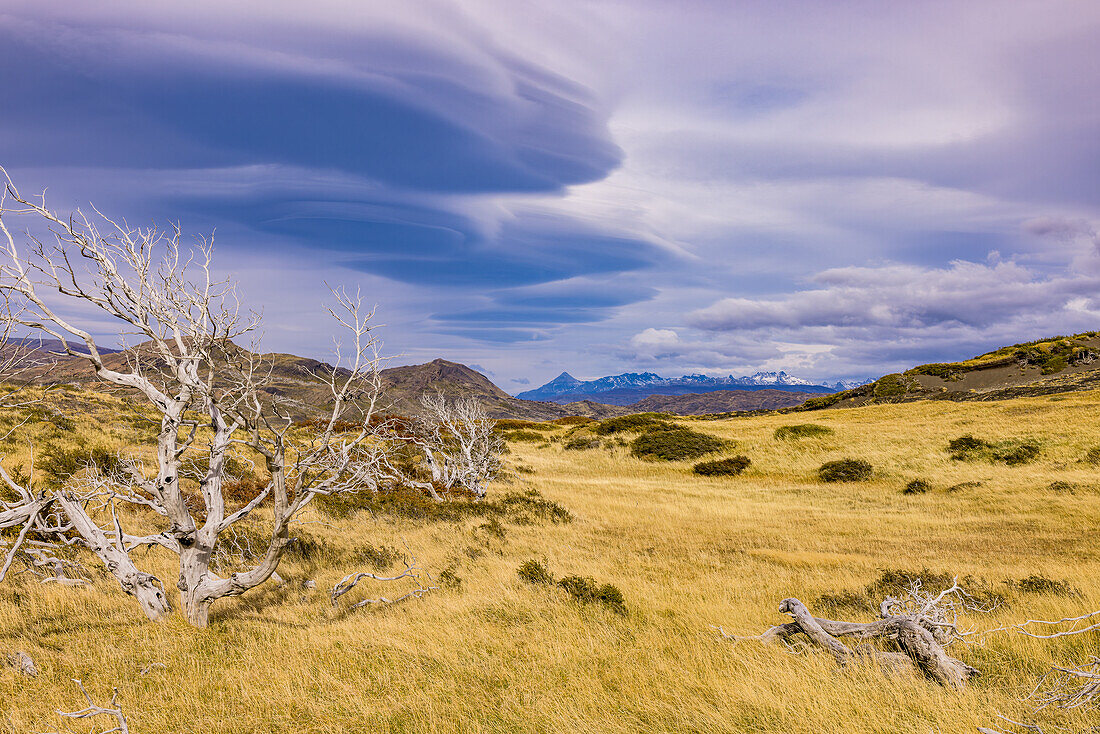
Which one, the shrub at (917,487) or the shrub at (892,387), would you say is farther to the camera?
the shrub at (892,387)

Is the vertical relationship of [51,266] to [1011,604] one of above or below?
above

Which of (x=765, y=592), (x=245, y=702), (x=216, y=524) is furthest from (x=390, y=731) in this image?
(x=765, y=592)

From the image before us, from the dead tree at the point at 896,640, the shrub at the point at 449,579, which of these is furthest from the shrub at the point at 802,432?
the dead tree at the point at 896,640

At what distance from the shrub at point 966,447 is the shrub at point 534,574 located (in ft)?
91.9

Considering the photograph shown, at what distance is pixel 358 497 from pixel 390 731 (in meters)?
14.4

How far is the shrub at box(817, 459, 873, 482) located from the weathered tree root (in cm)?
2443

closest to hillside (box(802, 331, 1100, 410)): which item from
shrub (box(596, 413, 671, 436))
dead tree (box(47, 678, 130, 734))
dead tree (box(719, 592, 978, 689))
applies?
shrub (box(596, 413, 671, 436))

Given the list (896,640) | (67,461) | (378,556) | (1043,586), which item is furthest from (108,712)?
(1043,586)

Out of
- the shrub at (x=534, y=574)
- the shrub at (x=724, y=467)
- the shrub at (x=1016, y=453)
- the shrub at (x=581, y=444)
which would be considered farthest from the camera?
the shrub at (x=581, y=444)

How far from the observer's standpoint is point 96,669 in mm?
6078

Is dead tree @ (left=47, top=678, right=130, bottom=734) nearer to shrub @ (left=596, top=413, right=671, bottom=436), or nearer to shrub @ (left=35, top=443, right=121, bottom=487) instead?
shrub @ (left=35, top=443, right=121, bottom=487)

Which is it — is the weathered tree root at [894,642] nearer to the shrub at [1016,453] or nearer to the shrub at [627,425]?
the shrub at [1016,453]

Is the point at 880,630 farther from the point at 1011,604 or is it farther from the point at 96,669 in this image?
the point at 96,669

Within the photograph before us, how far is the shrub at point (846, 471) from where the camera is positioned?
2769 cm
